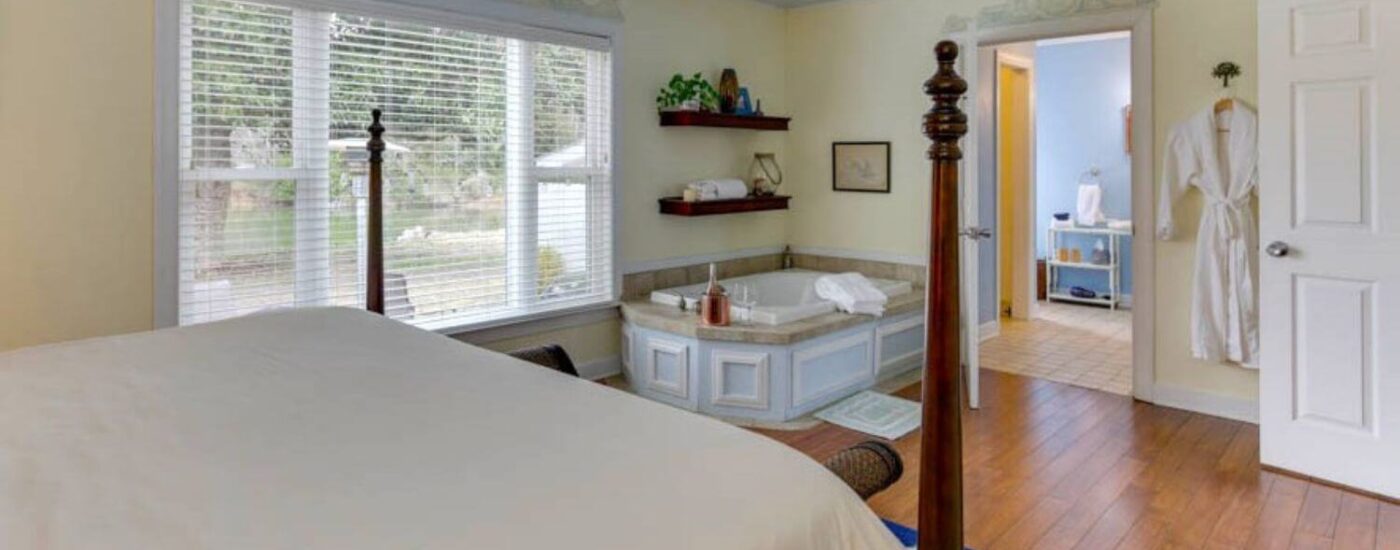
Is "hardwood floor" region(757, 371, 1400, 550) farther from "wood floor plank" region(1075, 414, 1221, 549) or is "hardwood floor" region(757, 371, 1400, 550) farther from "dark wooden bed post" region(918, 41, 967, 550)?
"dark wooden bed post" region(918, 41, 967, 550)

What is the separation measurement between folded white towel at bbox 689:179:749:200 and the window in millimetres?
589

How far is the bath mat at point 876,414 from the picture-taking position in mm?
3625

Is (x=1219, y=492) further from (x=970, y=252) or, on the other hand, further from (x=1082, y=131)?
(x=1082, y=131)

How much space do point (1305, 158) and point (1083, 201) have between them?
166 inches

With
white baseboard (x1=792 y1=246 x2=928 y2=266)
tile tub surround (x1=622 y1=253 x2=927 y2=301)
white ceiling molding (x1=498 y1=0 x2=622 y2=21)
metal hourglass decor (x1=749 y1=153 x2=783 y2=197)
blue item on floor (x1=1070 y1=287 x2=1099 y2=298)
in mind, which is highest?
white ceiling molding (x1=498 y1=0 x2=622 y2=21)

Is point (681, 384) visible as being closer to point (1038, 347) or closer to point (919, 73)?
point (919, 73)

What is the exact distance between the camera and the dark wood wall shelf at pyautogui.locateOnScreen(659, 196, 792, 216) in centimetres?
446

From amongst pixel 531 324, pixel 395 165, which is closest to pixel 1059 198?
pixel 531 324

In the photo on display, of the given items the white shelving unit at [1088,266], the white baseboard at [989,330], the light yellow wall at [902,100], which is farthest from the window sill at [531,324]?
the white shelving unit at [1088,266]

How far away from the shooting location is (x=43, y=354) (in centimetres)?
195

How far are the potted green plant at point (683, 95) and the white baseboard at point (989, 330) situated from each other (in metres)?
2.60

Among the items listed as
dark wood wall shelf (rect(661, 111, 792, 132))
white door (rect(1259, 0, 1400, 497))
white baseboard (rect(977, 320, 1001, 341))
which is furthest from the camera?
white baseboard (rect(977, 320, 1001, 341))

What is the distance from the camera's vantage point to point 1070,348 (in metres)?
5.33

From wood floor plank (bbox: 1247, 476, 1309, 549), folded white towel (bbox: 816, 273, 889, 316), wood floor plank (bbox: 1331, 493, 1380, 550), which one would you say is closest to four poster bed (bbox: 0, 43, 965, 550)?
wood floor plank (bbox: 1247, 476, 1309, 549)
